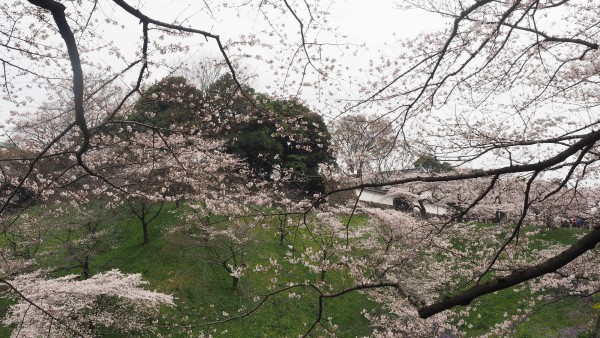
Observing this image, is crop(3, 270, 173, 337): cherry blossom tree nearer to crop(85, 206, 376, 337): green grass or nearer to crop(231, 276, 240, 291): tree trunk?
crop(85, 206, 376, 337): green grass

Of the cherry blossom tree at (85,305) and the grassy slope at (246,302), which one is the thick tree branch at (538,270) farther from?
the grassy slope at (246,302)

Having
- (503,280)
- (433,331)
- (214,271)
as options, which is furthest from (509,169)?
(214,271)

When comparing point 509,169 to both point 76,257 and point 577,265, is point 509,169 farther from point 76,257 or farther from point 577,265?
point 76,257

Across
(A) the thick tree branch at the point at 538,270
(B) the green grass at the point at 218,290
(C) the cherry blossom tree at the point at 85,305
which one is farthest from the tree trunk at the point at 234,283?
(A) the thick tree branch at the point at 538,270

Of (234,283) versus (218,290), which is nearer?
(218,290)

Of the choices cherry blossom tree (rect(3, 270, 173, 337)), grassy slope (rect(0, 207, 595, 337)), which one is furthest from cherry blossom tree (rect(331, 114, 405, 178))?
grassy slope (rect(0, 207, 595, 337))

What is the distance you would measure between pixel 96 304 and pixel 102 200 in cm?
463

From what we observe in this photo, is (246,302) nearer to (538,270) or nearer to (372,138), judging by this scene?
(372,138)

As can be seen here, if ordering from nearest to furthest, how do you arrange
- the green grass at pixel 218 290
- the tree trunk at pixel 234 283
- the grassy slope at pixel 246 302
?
the grassy slope at pixel 246 302 → the green grass at pixel 218 290 → the tree trunk at pixel 234 283

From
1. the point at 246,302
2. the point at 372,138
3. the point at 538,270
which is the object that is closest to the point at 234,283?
the point at 246,302

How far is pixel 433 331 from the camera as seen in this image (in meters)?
11.1

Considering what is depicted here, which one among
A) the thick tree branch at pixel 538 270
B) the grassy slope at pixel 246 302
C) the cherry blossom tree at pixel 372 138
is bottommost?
the grassy slope at pixel 246 302

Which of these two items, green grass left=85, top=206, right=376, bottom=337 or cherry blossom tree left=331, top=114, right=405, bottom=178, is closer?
cherry blossom tree left=331, top=114, right=405, bottom=178

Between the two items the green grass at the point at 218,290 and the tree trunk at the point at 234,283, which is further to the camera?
the tree trunk at the point at 234,283
